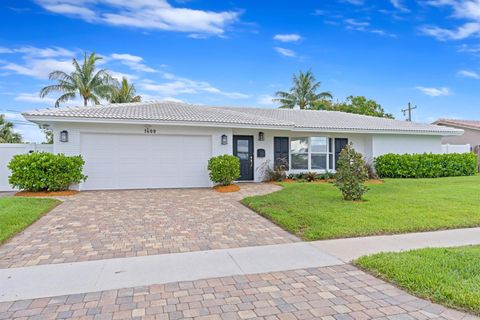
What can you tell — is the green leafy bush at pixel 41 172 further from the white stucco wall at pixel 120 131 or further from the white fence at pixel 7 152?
the white fence at pixel 7 152

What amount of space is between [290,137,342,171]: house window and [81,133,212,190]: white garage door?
4.62 meters

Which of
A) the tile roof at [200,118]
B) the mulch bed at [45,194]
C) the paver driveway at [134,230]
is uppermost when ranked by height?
the tile roof at [200,118]

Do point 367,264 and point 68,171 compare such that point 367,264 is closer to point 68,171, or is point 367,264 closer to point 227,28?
point 68,171

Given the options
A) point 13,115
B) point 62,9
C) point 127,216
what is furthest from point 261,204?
point 13,115

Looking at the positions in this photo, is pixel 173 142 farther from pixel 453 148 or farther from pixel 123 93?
pixel 123 93

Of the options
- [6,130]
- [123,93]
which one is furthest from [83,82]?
[6,130]

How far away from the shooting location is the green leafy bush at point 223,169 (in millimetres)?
11953

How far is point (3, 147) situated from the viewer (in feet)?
40.4

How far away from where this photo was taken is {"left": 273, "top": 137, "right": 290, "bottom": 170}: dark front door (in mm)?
14922

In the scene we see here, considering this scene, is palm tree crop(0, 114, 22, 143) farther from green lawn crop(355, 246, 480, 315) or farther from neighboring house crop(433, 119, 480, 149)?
neighboring house crop(433, 119, 480, 149)

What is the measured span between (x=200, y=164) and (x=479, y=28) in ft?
48.7

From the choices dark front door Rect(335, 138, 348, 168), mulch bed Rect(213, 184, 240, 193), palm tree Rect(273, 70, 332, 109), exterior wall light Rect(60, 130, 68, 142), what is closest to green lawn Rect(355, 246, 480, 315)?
mulch bed Rect(213, 184, 240, 193)

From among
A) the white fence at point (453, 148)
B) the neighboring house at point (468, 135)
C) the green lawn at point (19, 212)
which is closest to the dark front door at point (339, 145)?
the white fence at point (453, 148)

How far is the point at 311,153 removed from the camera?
51.2 feet
